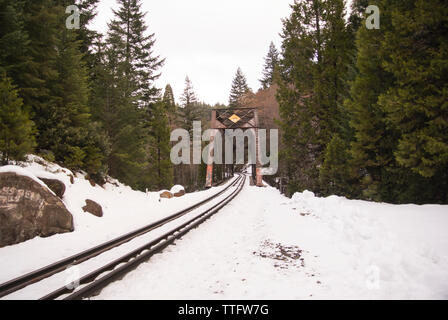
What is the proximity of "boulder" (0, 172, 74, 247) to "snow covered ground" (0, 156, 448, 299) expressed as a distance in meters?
0.32

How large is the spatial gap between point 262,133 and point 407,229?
33.5 metres

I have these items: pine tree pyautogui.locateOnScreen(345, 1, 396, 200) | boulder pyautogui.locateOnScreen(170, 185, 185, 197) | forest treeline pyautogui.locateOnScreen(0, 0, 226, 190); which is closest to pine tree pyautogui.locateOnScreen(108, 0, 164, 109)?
forest treeline pyautogui.locateOnScreen(0, 0, 226, 190)

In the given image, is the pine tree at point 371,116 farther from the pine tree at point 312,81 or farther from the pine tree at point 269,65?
the pine tree at point 269,65

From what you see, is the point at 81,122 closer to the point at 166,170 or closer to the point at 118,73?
the point at 118,73

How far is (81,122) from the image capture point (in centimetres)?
1162

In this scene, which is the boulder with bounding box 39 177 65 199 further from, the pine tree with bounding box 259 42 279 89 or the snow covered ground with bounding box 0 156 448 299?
the pine tree with bounding box 259 42 279 89

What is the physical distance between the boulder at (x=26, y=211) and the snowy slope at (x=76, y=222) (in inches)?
9.3

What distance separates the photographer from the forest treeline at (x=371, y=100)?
6.36 m

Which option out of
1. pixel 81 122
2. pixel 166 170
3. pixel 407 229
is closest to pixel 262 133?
pixel 166 170

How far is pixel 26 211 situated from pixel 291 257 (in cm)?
A: 700

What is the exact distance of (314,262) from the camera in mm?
4309

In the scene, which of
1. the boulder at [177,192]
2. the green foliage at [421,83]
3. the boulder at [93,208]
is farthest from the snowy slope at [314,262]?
the boulder at [177,192]

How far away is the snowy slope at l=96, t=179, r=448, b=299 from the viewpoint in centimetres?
325

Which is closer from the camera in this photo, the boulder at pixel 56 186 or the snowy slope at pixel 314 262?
the snowy slope at pixel 314 262
